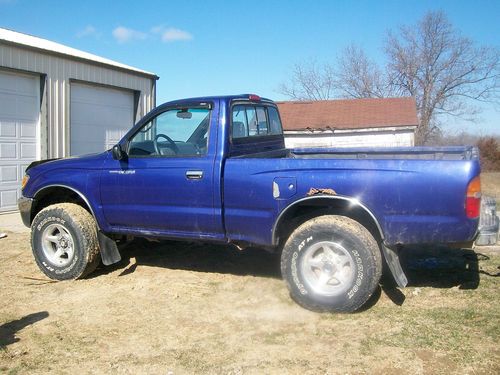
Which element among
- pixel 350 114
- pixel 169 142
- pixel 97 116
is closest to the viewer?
pixel 169 142

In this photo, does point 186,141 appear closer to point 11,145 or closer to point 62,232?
point 62,232

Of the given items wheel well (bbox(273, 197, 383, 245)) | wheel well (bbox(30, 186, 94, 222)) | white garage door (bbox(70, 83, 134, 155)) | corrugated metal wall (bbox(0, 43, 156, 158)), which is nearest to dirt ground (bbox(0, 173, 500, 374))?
wheel well (bbox(273, 197, 383, 245))

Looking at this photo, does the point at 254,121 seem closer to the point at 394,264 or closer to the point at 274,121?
the point at 274,121

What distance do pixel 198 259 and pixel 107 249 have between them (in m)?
1.24

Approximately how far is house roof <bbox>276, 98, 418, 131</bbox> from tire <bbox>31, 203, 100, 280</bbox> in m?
16.5

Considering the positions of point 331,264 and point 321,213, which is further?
point 321,213

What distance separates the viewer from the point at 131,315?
448 cm

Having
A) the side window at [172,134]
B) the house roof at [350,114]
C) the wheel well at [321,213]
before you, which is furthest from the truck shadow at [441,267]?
the house roof at [350,114]

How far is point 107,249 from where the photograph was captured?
5.64 metres

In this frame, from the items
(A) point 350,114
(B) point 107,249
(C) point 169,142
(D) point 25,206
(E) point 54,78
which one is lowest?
(B) point 107,249

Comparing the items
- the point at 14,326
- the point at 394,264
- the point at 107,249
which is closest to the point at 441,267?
the point at 394,264

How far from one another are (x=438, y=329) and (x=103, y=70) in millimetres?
10480

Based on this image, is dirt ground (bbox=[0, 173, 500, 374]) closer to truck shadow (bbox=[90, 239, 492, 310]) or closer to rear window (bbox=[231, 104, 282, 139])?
truck shadow (bbox=[90, 239, 492, 310])

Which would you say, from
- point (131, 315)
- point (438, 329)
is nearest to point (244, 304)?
point (131, 315)
